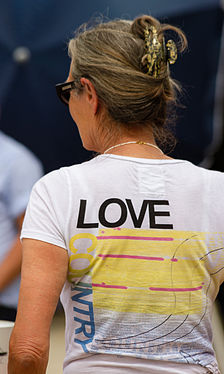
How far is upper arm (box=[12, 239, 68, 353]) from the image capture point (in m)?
1.17

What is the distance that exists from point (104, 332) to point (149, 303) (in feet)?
0.38

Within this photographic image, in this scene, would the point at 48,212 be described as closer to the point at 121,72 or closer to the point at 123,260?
the point at 123,260

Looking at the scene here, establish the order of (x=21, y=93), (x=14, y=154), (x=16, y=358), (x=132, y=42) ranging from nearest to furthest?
1. (x=16, y=358)
2. (x=132, y=42)
3. (x=14, y=154)
4. (x=21, y=93)

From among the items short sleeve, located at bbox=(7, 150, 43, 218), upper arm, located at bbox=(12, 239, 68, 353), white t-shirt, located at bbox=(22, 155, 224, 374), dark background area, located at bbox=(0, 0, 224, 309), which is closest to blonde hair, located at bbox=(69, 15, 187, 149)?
white t-shirt, located at bbox=(22, 155, 224, 374)

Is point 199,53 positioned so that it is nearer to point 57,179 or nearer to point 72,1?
point 72,1

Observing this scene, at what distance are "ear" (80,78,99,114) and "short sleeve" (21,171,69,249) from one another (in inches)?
8.4

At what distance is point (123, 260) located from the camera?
1221 millimetres

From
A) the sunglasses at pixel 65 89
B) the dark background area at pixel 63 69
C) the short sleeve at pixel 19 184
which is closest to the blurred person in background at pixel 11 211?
the short sleeve at pixel 19 184

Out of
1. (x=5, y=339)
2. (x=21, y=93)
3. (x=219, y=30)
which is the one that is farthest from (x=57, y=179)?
(x=219, y=30)

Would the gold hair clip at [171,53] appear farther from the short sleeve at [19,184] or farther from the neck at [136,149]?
the short sleeve at [19,184]

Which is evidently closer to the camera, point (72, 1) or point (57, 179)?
point (57, 179)

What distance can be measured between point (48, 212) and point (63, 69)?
1.66m

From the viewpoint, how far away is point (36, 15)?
8.71ft

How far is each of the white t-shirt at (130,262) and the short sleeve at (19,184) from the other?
126 cm
